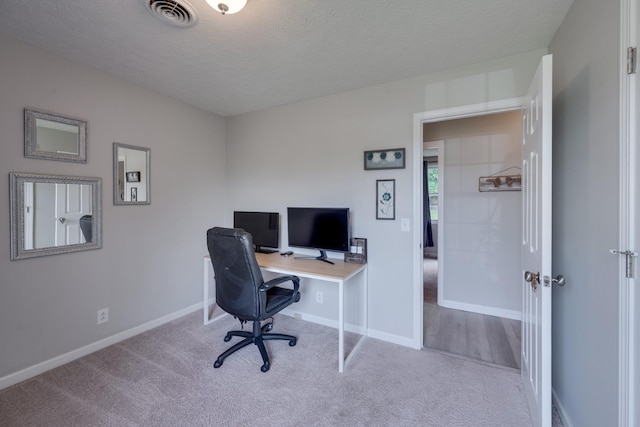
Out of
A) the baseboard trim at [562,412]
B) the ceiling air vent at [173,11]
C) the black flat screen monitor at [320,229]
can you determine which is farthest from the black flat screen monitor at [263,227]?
the baseboard trim at [562,412]

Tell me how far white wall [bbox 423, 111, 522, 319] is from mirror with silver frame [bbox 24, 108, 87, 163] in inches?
141

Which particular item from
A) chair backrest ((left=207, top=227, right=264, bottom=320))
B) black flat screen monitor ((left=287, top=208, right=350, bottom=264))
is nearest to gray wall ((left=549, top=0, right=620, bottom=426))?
black flat screen monitor ((left=287, top=208, right=350, bottom=264))

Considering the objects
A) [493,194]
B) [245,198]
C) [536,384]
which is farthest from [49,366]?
[493,194]

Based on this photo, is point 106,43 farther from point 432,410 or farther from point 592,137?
point 432,410

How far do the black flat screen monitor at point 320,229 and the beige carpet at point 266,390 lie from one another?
92cm

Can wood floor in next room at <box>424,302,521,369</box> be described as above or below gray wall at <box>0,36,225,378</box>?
below

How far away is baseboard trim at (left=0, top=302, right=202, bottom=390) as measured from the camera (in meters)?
1.90

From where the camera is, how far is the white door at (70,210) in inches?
83.4

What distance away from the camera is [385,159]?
2.51 metres

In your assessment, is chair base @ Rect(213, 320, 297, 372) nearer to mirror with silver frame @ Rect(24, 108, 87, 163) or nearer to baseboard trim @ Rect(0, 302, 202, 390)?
baseboard trim @ Rect(0, 302, 202, 390)

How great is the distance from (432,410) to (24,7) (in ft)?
11.2

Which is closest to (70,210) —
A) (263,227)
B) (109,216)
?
(109,216)

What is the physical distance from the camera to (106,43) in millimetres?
1916

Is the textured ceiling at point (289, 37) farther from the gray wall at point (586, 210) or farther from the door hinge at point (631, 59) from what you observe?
the door hinge at point (631, 59)
